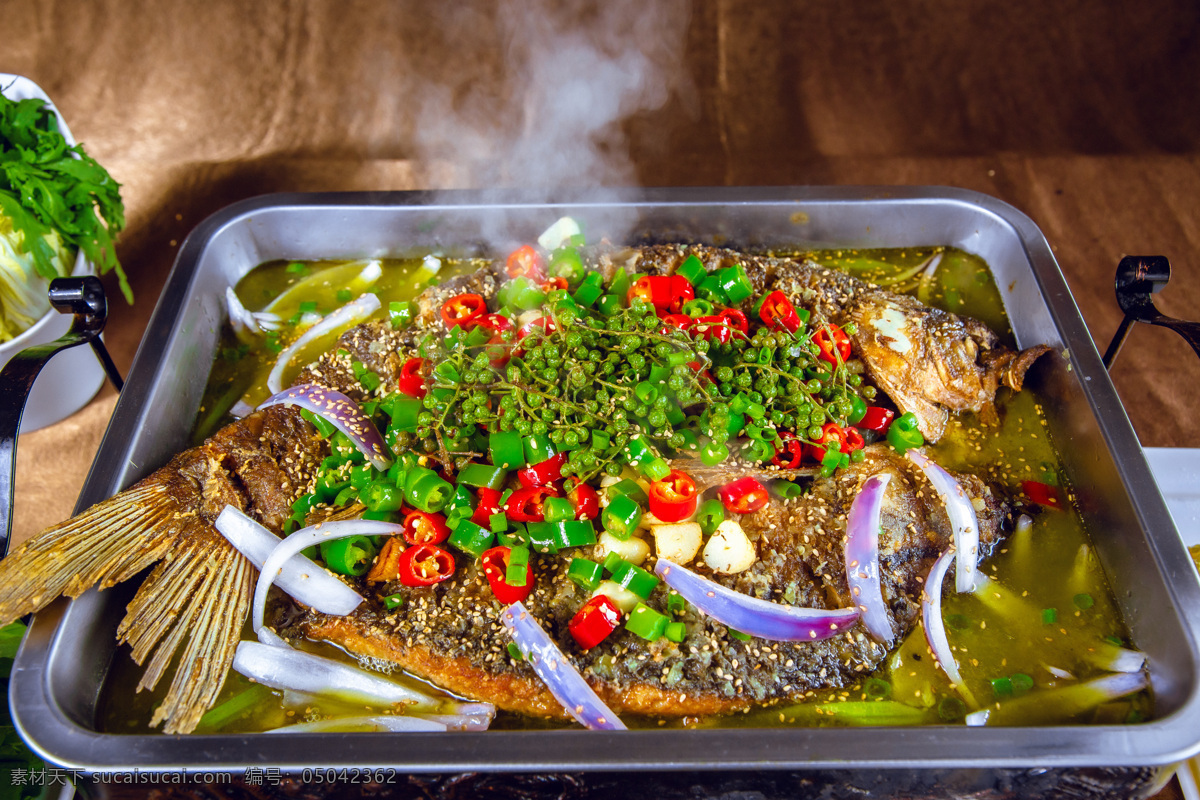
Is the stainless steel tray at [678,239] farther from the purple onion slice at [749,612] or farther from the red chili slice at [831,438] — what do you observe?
the red chili slice at [831,438]

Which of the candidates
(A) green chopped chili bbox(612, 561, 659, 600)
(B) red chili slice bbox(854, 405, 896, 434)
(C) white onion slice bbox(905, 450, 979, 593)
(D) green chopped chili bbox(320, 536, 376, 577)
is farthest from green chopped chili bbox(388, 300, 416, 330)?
(C) white onion slice bbox(905, 450, 979, 593)

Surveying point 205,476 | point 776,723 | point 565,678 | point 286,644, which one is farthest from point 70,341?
point 776,723

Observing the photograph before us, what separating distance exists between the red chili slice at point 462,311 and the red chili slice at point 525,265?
22cm

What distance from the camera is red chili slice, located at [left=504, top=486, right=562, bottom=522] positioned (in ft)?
8.17

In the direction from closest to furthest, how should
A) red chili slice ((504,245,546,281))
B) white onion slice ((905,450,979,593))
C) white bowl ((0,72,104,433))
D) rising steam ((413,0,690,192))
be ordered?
1. white onion slice ((905,450,979,593))
2. red chili slice ((504,245,546,281))
3. white bowl ((0,72,104,433))
4. rising steam ((413,0,690,192))

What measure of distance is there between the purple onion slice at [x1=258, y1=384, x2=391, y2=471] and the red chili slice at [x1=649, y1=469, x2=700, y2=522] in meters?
0.97

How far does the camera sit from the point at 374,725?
2.33m

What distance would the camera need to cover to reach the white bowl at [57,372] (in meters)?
3.33

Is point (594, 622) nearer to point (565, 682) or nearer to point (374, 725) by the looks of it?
point (565, 682)

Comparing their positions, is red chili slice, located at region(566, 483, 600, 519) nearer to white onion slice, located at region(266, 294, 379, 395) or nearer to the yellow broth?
the yellow broth

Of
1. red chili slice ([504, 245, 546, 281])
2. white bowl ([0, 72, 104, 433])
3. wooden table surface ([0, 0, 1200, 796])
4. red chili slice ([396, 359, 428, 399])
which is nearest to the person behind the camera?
red chili slice ([396, 359, 428, 399])

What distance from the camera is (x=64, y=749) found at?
80.0 inches

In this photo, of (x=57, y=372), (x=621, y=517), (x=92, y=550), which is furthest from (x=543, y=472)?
(x=57, y=372)

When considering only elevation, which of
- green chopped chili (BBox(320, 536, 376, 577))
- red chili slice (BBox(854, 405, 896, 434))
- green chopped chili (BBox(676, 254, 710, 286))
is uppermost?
green chopped chili (BBox(676, 254, 710, 286))
